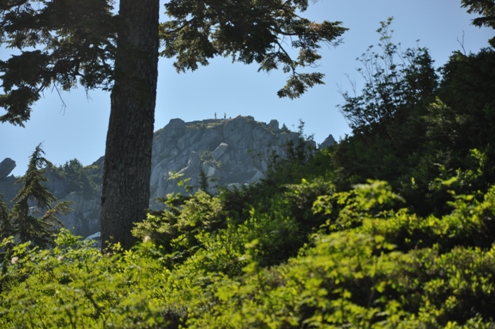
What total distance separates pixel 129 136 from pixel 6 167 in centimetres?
16125

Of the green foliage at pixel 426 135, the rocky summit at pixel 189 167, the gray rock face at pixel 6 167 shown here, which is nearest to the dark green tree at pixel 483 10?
the green foliage at pixel 426 135

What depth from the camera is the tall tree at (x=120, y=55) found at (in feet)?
31.6

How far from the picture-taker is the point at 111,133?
10391 millimetres

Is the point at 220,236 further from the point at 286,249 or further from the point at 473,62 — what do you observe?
the point at 473,62

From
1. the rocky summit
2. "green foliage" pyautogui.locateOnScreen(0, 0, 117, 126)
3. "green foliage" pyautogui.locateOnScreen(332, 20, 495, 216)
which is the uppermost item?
the rocky summit

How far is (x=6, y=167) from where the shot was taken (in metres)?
154

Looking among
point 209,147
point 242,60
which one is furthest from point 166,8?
point 209,147

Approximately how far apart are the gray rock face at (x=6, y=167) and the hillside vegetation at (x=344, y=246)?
529 feet

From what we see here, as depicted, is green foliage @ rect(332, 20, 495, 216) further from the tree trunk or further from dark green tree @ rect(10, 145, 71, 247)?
dark green tree @ rect(10, 145, 71, 247)

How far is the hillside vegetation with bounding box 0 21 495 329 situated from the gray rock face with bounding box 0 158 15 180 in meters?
161

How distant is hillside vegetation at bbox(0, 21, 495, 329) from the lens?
3.51 m

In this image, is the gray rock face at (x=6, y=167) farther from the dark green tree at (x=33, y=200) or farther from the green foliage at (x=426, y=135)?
the green foliage at (x=426, y=135)

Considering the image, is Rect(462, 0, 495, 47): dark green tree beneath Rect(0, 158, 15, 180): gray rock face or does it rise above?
beneath

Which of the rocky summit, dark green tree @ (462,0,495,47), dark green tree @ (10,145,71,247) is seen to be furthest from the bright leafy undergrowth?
the rocky summit
